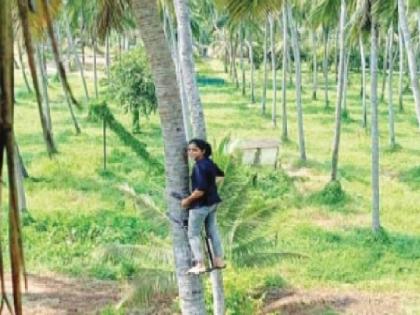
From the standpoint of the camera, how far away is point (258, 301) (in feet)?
35.5

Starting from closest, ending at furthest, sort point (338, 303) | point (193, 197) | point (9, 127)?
point (9, 127) → point (193, 197) → point (338, 303)

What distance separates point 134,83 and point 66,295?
15.7m

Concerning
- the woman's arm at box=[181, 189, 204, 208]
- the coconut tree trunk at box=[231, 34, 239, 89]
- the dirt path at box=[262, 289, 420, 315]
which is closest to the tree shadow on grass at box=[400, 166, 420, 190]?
the dirt path at box=[262, 289, 420, 315]

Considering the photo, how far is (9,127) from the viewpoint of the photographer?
1169 millimetres

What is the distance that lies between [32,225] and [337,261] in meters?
6.10

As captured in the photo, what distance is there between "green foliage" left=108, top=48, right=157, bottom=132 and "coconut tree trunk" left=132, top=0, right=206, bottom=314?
21.0m

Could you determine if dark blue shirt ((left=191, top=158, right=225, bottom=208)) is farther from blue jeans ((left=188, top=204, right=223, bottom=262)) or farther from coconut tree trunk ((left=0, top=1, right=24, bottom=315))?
coconut tree trunk ((left=0, top=1, right=24, bottom=315))

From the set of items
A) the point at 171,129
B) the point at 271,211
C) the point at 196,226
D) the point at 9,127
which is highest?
the point at 9,127

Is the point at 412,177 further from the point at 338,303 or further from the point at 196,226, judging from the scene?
the point at 196,226

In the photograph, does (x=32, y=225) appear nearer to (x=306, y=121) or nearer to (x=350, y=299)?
(x=350, y=299)

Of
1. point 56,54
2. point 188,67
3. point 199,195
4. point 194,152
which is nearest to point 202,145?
point 194,152

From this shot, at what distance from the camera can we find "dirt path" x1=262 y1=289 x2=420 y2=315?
1094 cm

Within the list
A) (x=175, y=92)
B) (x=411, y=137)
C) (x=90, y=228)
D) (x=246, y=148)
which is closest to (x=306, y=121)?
(x=411, y=137)

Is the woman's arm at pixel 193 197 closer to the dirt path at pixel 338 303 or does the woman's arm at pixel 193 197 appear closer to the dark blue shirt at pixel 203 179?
the dark blue shirt at pixel 203 179
